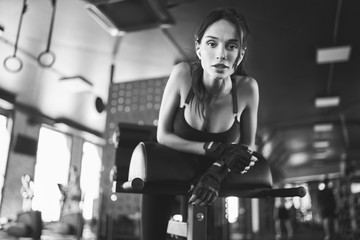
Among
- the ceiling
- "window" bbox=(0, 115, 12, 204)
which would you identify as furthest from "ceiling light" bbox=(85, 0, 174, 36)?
"window" bbox=(0, 115, 12, 204)

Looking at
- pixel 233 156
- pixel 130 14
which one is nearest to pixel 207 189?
pixel 233 156

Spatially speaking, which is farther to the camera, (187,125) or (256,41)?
(256,41)

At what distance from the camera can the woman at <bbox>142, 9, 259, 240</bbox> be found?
0.72 metres

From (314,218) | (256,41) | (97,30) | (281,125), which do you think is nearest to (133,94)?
(97,30)

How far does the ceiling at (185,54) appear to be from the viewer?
450 centimetres

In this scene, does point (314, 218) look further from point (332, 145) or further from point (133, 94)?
point (133, 94)

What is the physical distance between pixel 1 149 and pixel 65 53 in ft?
12.6

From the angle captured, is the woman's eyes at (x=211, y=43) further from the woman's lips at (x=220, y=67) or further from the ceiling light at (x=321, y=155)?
the ceiling light at (x=321, y=155)

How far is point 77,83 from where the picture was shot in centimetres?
670

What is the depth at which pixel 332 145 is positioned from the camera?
12617 millimetres

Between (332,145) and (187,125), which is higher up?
(332,145)

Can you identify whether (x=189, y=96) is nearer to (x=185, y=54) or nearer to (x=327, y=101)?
(x=185, y=54)

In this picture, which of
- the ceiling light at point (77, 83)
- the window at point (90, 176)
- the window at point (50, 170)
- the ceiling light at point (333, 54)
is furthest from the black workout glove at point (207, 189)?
the window at point (90, 176)

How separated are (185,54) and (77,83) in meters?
4.80
